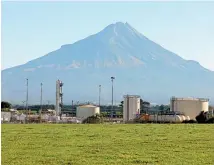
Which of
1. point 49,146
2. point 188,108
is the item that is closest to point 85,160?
point 49,146

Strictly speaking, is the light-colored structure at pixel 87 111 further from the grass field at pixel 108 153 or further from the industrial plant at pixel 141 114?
the grass field at pixel 108 153

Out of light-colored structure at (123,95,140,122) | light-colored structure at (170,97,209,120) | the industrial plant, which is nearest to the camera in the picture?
the industrial plant

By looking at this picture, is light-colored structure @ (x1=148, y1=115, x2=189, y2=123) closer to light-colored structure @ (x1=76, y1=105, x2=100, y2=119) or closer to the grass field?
light-colored structure @ (x1=76, y1=105, x2=100, y2=119)

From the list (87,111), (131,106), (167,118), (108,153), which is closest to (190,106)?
(167,118)

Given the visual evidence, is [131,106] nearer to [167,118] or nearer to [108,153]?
[167,118]

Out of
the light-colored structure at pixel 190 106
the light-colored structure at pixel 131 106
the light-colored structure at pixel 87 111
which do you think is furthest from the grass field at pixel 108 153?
the light-colored structure at pixel 87 111

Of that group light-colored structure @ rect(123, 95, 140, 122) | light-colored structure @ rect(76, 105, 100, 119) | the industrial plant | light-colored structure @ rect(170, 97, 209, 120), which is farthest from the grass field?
light-colored structure @ rect(76, 105, 100, 119)

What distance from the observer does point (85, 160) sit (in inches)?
258

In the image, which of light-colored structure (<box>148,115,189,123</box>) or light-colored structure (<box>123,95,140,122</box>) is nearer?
light-colored structure (<box>148,115,189,123</box>)

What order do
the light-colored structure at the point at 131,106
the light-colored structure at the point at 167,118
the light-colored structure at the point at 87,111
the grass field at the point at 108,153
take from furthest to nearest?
the light-colored structure at the point at 87,111 → the light-colored structure at the point at 131,106 → the light-colored structure at the point at 167,118 → the grass field at the point at 108,153

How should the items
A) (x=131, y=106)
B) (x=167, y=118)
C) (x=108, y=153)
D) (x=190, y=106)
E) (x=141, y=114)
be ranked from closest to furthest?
(x=108, y=153)
(x=167, y=118)
(x=141, y=114)
(x=190, y=106)
(x=131, y=106)

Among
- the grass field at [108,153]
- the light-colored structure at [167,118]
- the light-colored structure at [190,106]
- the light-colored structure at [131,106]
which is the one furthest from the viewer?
the light-colored structure at [131,106]

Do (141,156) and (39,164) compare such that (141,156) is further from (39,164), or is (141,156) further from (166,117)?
(166,117)

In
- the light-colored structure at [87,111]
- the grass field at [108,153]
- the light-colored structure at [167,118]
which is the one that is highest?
the light-colored structure at [87,111]
